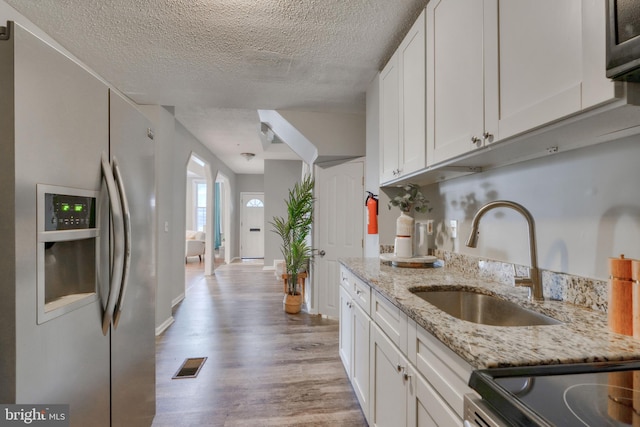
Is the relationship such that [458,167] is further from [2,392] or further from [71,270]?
[2,392]

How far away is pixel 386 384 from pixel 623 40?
4.80 ft

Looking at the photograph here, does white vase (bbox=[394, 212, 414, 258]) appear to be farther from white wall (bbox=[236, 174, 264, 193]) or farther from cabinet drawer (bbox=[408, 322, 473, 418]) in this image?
white wall (bbox=[236, 174, 264, 193])

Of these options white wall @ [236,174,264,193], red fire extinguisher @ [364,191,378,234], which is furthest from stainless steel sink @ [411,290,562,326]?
white wall @ [236,174,264,193]

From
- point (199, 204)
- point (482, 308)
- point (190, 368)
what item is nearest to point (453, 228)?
point (482, 308)

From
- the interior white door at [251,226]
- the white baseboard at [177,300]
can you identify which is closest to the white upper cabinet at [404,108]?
the white baseboard at [177,300]

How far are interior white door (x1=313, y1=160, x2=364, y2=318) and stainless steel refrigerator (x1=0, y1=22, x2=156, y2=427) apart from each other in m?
2.45

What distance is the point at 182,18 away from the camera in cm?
179

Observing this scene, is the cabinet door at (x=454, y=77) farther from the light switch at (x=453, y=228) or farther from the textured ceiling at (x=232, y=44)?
the light switch at (x=453, y=228)

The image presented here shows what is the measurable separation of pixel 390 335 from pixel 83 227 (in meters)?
1.34

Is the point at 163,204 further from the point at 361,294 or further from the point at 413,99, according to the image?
the point at 413,99

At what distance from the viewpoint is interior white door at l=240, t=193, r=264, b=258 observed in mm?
8750

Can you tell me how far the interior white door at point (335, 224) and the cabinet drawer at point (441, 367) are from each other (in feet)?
8.22

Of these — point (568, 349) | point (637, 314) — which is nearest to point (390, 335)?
point (568, 349)

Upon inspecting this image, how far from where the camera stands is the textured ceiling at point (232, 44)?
171 centimetres
